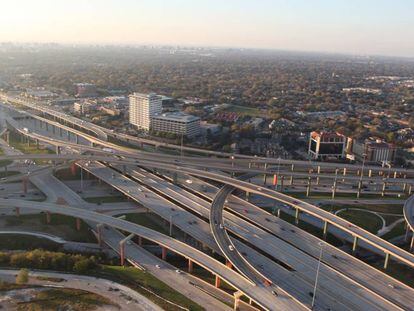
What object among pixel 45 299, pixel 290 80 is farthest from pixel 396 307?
pixel 290 80

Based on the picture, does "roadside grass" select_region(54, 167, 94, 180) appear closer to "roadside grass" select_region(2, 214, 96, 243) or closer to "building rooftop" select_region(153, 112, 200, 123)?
"roadside grass" select_region(2, 214, 96, 243)

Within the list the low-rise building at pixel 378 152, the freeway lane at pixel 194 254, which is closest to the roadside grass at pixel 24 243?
the freeway lane at pixel 194 254

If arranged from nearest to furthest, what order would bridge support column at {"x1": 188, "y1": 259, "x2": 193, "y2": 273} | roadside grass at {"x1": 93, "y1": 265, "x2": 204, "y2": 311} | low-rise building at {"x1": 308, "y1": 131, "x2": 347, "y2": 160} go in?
1. roadside grass at {"x1": 93, "y1": 265, "x2": 204, "y2": 311}
2. bridge support column at {"x1": 188, "y1": 259, "x2": 193, "y2": 273}
3. low-rise building at {"x1": 308, "y1": 131, "x2": 347, "y2": 160}

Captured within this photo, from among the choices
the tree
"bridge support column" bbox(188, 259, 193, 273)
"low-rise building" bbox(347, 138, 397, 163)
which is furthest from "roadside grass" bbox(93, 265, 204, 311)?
"low-rise building" bbox(347, 138, 397, 163)

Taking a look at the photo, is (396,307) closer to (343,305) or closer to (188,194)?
(343,305)

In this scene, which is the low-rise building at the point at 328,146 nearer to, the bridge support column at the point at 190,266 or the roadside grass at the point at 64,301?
the bridge support column at the point at 190,266

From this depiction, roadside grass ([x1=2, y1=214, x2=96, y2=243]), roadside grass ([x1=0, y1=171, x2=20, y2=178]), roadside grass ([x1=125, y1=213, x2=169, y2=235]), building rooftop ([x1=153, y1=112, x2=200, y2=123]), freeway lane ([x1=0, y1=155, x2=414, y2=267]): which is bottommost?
roadside grass ([x1=2, y1=214, x2=96, y2=243])
